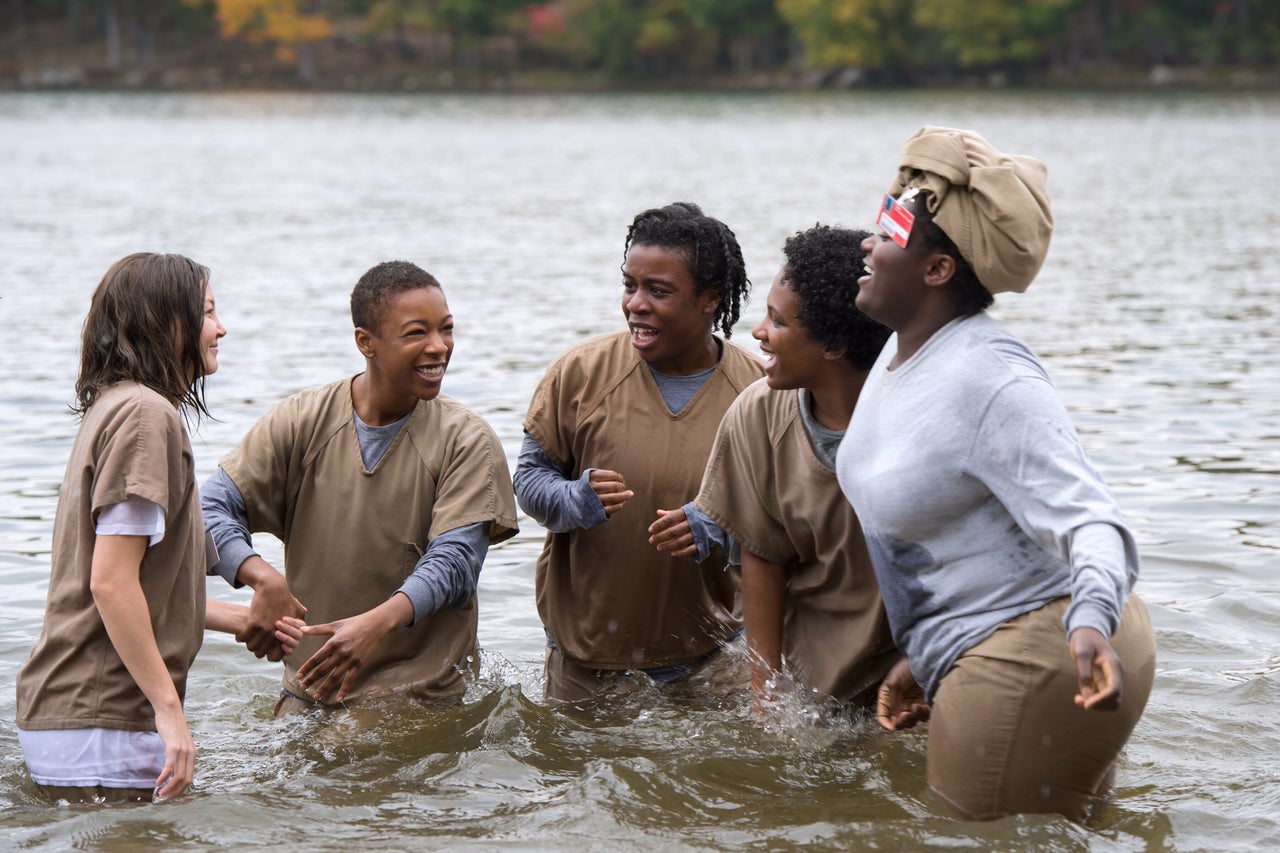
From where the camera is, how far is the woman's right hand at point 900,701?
15.2 ft

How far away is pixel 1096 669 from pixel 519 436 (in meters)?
8.51

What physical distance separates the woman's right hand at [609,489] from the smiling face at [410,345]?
61 cm

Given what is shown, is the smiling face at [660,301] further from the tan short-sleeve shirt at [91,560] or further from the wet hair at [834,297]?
the tan short-sleeve shirt at [91,560]

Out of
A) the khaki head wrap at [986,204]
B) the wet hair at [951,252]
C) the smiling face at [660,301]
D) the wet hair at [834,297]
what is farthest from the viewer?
the smiling face at [660,301]

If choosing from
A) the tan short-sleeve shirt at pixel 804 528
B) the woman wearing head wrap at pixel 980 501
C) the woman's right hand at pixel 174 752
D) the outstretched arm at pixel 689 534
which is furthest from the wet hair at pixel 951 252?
the woman's right hand at pixel 174 752

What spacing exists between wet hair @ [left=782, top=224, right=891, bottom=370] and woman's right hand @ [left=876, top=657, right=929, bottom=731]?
0.97 m

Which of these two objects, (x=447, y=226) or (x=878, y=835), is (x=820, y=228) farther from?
(x=447, y=226)

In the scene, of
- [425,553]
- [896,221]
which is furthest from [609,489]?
[896,221]

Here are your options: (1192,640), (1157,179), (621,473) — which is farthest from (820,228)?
(1157,179)

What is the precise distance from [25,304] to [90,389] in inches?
632

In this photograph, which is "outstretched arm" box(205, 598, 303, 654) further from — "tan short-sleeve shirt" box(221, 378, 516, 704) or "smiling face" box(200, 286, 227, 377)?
"smiling face" box(200, 286, 227, 377)

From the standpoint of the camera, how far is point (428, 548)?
5.35 meters

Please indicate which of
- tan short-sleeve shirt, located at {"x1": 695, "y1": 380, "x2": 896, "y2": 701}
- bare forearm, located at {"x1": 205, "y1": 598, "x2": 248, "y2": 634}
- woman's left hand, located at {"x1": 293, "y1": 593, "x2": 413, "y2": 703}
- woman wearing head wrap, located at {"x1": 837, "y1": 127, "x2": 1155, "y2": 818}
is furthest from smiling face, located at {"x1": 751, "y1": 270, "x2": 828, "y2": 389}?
bare forearm, located at {"x1": 205, "y1": 598, "x2": 248, "y2": 634}

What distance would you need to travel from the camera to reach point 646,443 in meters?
5.68
